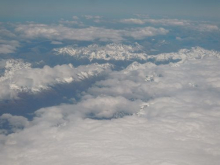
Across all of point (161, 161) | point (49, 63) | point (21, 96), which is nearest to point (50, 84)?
point (21, 96)

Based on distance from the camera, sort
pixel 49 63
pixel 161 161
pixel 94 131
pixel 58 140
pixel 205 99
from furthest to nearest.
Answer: pixel 49 63, pixel 205 99, pixel 94 131, pixel 58 140, pixel 161 161

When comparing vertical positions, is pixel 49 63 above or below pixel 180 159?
above

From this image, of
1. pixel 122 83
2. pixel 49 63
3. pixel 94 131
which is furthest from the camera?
pixel 49 63

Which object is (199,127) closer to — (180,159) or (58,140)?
(180,159)

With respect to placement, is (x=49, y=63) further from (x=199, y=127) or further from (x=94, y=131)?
(x=199, y=127)

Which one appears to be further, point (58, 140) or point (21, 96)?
point (21, 96)

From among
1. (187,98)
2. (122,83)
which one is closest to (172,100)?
(187,98)
